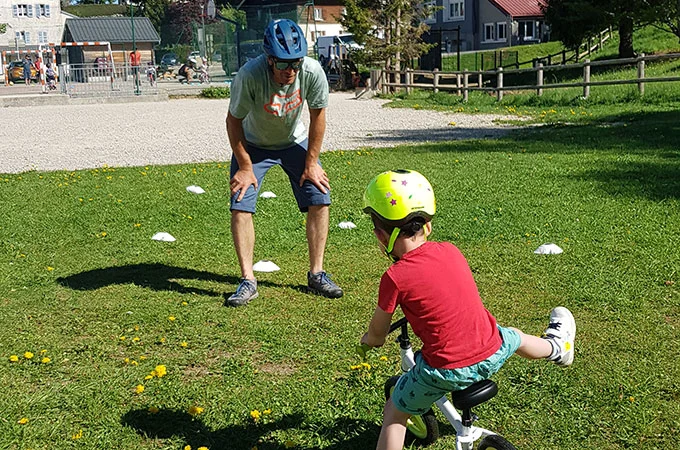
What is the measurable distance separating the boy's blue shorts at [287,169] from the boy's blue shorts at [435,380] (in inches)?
109

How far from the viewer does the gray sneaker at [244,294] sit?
5621 millimetres

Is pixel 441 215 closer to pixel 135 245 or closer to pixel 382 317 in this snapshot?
pixel 135 245

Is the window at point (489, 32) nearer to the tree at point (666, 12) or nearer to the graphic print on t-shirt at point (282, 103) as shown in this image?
the tree at point (666, 12)

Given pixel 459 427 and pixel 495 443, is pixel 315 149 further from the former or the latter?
pixel 495 443

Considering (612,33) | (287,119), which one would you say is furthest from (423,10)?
(287,119)

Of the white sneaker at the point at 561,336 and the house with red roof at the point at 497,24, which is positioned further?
the house with red roof at the point at 497,24

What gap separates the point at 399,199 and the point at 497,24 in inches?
2412

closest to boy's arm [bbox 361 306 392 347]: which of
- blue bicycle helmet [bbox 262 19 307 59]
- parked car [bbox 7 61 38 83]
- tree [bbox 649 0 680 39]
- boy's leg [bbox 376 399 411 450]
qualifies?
boy's leg [bbox 376 399 411 450]

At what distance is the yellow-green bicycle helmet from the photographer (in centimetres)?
307

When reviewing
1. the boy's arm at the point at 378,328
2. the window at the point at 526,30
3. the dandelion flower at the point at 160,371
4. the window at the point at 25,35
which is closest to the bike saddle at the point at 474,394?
the boy's arm at the point at 378,328

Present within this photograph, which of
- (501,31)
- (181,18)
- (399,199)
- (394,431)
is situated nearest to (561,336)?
(394,431)

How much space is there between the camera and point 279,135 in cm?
571

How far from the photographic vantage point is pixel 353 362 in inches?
180

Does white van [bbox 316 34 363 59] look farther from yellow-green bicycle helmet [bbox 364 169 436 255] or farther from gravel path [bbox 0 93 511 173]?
yellow-green bicycle helmet [bbox 364 169 436 255]
